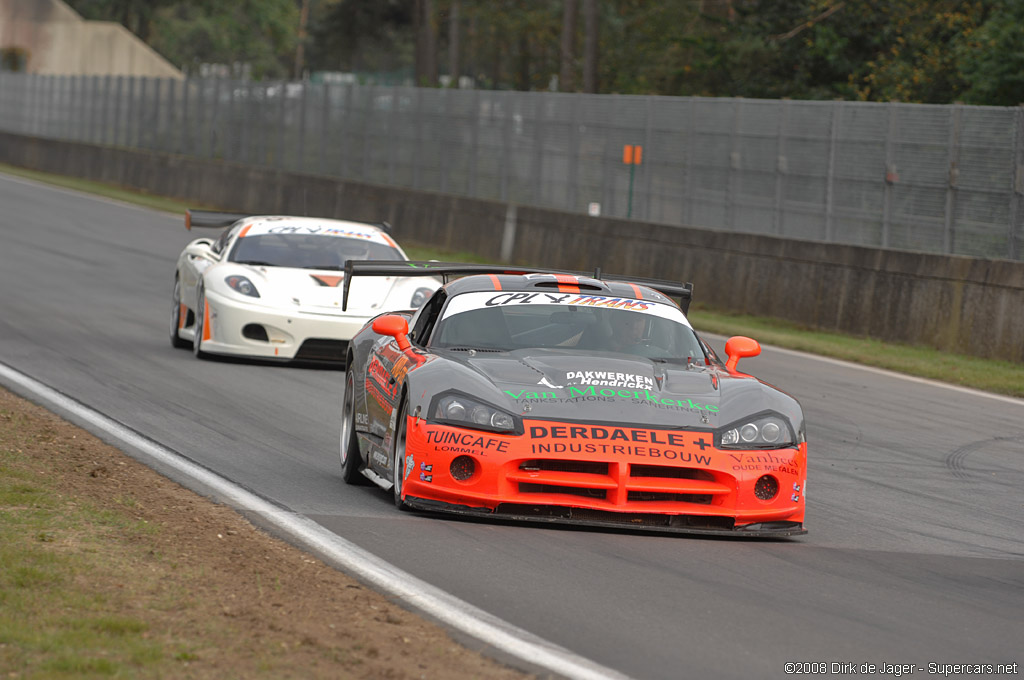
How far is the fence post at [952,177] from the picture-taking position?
65.0 ft

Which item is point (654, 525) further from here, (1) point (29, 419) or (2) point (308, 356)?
(2) point (308, 356)

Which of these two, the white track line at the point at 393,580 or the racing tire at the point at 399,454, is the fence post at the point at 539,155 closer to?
the white track line at the point at 393,580

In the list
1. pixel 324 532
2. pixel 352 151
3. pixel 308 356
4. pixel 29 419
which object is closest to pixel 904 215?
pixel 308 356

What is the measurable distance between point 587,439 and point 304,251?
865cm

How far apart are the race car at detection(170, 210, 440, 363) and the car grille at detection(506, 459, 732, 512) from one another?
7.31m

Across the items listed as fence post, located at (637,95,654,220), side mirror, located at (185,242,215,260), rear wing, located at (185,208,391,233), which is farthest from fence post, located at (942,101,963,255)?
side mirror, located at (185,242,215,260)

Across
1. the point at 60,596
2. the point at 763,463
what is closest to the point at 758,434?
the point at 763,463

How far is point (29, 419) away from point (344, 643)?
18.9ft

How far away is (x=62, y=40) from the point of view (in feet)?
292

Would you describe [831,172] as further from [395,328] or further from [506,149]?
[395,328]

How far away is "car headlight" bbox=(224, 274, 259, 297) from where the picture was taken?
15.1 meters

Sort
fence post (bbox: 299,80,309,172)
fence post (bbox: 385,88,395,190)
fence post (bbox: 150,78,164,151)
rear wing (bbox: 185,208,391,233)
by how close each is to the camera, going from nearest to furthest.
→ rear wing (bbox: 185,208,391,233), fence post (bbox: 385,88,395,190), fence post (bbox: 299,80,309,172), fence post (bbox: 150,78,164,151)

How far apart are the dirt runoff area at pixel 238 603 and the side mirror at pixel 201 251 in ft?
26.2

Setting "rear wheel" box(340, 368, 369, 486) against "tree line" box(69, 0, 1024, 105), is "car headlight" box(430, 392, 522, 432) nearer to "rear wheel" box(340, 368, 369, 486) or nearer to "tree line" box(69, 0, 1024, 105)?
"rear wheel" box(340, 368, 369, 486)
